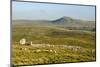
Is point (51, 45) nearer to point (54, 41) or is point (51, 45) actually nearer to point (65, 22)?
point (54, 41)

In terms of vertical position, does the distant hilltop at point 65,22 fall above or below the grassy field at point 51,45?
above

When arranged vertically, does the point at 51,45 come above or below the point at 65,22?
below

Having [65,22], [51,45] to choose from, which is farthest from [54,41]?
[65,22]

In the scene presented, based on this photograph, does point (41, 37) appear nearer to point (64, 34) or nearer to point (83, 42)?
A: point (64, 34)

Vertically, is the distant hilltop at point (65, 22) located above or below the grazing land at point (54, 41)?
above

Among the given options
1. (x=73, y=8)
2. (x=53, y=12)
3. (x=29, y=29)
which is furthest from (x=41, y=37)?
(x=73, y=8)

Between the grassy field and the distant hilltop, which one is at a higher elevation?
the distant hilltop
